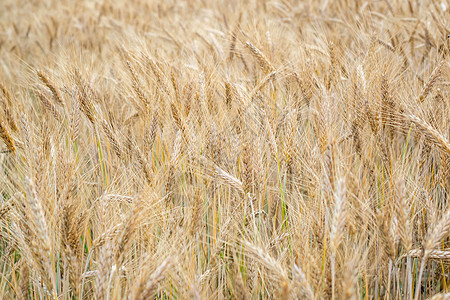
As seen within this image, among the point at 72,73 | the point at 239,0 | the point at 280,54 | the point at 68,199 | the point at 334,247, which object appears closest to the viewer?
the point at 334,247

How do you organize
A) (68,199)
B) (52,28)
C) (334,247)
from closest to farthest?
(334,247) → (68,199) → (52,28)

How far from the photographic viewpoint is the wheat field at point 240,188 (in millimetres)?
999

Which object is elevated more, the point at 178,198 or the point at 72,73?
the point at 72,73

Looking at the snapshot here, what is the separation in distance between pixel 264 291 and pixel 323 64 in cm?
150

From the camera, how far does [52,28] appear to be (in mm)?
4191

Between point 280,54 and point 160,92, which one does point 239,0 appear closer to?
point 280,54

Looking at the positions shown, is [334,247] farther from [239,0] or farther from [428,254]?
[239,0]

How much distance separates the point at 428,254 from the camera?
984mm

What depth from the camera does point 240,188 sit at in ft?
4.05

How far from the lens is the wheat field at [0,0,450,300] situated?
1.00 meters

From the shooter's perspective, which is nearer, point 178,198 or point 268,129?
point 268,129

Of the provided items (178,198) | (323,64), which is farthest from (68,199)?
(323,64)

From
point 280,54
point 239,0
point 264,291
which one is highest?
point 239,0

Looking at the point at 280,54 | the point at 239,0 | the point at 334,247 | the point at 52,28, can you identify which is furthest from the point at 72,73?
the point at 239,0
